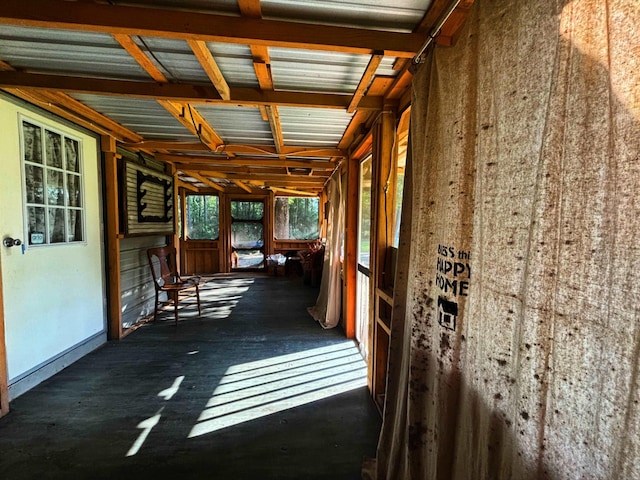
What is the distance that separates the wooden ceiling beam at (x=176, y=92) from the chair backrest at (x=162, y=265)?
7.44ft

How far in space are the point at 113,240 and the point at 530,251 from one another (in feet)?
12.4

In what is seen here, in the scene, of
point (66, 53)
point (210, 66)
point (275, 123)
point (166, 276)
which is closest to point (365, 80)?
point (210, 66)

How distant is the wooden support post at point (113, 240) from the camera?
3129 mm

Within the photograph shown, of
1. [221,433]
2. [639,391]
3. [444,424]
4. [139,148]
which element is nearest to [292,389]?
[221,433]

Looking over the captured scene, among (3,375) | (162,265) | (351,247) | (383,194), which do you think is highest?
(383,194)

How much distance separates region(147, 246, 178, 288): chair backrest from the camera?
3773 mm

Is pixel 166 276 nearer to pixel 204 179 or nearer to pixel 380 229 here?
pixel 204 179

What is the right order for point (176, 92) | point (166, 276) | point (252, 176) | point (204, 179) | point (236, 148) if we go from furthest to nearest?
point (204, 179)
point (252, 176)
point (166, 276)
point (236, 148)
point (176, 92)

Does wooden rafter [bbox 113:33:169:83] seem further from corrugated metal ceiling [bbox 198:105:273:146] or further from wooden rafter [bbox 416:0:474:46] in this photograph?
wooden rafter [bbox 416:0:474:46]

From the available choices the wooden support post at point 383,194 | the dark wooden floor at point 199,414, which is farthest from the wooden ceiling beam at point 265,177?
the wooden support post at point 383,194

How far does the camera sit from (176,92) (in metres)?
1.92

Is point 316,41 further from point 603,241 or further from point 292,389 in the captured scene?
point 292,389

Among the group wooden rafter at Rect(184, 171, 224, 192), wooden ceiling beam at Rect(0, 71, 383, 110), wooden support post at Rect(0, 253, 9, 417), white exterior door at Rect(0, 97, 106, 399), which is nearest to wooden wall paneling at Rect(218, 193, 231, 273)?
wooden rafter at Rect(184, 171, 224, 192)

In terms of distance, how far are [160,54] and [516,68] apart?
70.1 inches
